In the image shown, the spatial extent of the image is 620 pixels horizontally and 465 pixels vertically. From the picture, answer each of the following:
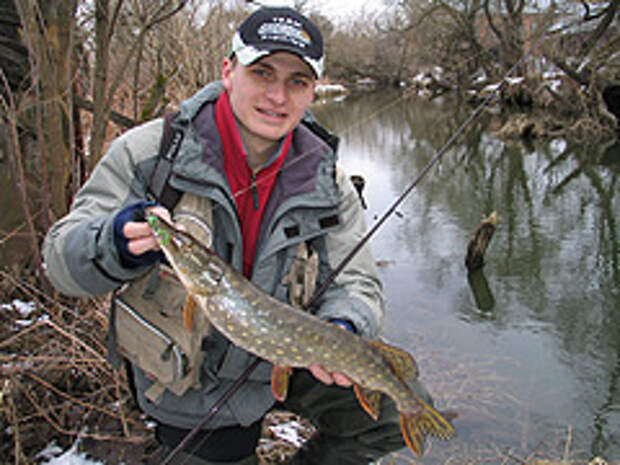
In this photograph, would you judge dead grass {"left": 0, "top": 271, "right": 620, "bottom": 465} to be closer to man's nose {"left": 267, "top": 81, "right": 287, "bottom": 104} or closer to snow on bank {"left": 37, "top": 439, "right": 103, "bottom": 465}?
snow on bank {"left": 37, "top": 439, "right": 103, "bottom": 465}

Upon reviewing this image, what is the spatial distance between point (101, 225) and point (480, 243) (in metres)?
5.18

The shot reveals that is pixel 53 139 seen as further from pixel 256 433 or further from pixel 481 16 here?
pixel 481 16

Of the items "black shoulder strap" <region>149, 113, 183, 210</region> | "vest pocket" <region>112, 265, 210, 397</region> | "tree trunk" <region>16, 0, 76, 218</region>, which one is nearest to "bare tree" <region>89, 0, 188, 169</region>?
"tree trunk" <region>16, 0, 76, 218</region>

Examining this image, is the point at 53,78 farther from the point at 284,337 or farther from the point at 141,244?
the point at 284,337

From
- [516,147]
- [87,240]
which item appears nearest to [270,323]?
[87,240]

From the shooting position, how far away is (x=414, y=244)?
719cm

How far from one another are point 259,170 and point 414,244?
5308 millimetres

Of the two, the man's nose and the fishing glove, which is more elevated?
the man's nose

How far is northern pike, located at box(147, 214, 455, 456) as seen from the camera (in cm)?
168

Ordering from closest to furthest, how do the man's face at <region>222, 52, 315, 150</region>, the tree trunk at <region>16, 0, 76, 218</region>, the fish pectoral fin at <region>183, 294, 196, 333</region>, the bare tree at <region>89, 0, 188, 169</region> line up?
1. the fish pectoral fin at <region>183, 294, 196, 333</region>
2. the man's face at <region>222, 52, 315, 150</region>
3. the tree trunk at <region>16, 0, 76, 218</region>
4. the bare tree at <region>89, 0, 188, 169</region>

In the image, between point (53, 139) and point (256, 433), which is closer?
point (256, 433)

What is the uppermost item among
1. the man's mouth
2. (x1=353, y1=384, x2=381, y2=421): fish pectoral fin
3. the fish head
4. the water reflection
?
the man's mouth

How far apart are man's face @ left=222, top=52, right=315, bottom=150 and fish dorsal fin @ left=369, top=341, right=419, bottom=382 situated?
945 mm

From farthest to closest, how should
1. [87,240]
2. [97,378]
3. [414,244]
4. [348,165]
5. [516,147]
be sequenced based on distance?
1. [516,147]
2. [348,165]
3. [414,244]
4. [97,378]
5. [87,240]
